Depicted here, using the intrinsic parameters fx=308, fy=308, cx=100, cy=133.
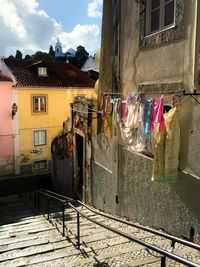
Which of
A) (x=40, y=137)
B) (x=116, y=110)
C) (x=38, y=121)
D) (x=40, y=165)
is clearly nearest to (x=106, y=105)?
(x=116, y=110)

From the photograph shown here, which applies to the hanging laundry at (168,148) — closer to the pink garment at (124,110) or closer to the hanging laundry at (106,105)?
the pink garment at (124,110)

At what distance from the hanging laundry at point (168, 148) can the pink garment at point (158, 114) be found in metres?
0.13

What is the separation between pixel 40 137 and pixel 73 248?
17393mm

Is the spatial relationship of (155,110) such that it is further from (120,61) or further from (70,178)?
(70,178)

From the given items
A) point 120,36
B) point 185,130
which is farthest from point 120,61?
point 185,130

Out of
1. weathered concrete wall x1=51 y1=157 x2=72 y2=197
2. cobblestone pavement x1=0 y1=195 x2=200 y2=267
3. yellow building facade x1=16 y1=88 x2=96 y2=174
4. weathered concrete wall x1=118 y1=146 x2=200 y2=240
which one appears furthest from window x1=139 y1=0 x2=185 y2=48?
yellow building facade x1=16 y1=88 x2=96 y2=174

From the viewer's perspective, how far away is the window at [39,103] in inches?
870

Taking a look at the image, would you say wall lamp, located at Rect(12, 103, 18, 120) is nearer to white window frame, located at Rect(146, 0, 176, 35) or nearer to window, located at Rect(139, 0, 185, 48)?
window, located at Rect(139, 0, 185, 48)

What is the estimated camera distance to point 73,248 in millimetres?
6121

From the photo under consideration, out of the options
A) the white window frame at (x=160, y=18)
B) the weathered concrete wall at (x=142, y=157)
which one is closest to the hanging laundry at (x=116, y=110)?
the weathered concrete wall at (x=142, y=157)

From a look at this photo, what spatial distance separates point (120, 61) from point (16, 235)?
5.25 m

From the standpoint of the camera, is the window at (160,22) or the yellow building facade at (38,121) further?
the yellow building facade at (38,121)

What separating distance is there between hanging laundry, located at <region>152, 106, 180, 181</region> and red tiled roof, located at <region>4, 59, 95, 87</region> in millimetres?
17006

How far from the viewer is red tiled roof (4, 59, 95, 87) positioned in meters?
22.0
